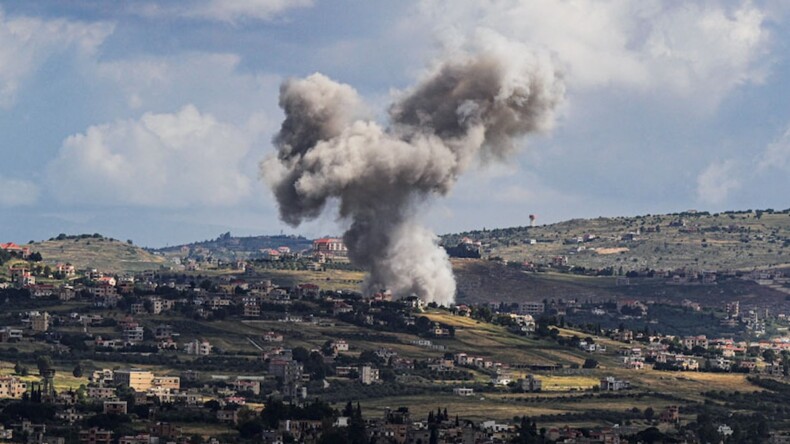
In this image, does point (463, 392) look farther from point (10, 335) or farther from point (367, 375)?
point (10, 335)

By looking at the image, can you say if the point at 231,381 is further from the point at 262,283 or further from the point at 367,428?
the point at 262,283

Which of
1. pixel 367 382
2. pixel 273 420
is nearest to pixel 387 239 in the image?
pixel 367 382

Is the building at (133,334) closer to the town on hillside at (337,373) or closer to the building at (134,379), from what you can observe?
the town on hillside at (337,373)

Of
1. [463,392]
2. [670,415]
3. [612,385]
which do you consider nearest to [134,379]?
[463,392]

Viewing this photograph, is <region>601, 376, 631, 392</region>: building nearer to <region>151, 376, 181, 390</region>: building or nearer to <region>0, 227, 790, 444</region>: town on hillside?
<region>0, 227, 790, 444</region>: town on hillside

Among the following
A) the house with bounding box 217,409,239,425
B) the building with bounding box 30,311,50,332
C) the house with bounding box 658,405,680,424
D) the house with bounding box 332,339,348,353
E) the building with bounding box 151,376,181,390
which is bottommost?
the house with bounding box 217,409,239,425

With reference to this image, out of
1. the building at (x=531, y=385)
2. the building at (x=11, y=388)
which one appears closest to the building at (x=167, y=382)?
the building at (x=11, y=388)

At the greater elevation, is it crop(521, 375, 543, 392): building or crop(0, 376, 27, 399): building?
crop(521, 375, 543, 392): building

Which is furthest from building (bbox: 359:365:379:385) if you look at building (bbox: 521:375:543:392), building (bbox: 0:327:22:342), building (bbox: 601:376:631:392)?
building (bbox: 0:327:22:342)
